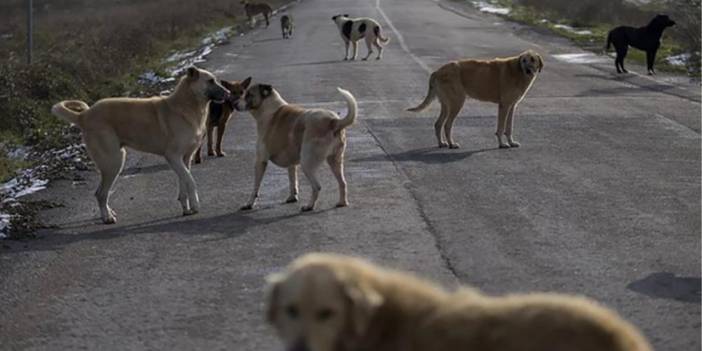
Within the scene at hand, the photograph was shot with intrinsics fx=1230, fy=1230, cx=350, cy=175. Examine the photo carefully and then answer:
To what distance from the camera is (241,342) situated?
7281mm

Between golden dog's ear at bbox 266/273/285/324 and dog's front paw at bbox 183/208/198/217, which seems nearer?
golden dog's ear at bbox 266/273/285/324

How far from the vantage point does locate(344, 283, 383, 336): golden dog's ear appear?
4.25 meters

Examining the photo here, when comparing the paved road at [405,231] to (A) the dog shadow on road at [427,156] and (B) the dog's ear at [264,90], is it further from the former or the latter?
(B) the dog's ear at [264,90]

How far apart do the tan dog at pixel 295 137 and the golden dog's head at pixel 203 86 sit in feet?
0.91

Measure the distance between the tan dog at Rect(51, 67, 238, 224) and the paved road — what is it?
37cm

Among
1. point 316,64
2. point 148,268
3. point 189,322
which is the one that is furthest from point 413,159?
point 316,64

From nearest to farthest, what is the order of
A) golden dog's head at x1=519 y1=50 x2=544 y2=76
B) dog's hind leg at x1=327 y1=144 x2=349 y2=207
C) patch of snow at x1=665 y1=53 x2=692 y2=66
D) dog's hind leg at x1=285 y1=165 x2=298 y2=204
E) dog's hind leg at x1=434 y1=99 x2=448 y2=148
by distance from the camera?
dog's hind leg at x1=327 y1=144 x2=349 y2=207, dog's hind leg at x1=285 y1=165 x2=298 y2=204, dog's hind leg at x1=434 y1=99 x2=448 y2=148, golden dog's head at x1=519 y1=50 x2=544 y2=76, patch of snow at x1=665 y1=53 x2=692 y2=66

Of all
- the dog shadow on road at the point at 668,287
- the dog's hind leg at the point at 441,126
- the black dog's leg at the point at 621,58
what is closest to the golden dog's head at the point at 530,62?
the dog's hind leg at the point at 441,126

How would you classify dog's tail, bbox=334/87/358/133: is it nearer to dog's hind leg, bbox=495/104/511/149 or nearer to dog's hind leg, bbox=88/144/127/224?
dog's hind leg, bbox=88/144/127/224

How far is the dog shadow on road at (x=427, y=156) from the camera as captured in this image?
14.6m

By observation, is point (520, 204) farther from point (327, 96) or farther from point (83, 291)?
point (327, 96)

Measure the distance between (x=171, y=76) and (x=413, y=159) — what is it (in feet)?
41.7

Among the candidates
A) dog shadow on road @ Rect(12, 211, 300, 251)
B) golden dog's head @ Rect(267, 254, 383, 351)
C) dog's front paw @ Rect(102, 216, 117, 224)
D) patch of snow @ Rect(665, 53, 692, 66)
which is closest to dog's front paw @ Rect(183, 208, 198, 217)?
dog shadow on road @ Rect(12, 211, 300, 251)

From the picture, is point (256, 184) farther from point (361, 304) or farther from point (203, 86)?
point (361, 304)
